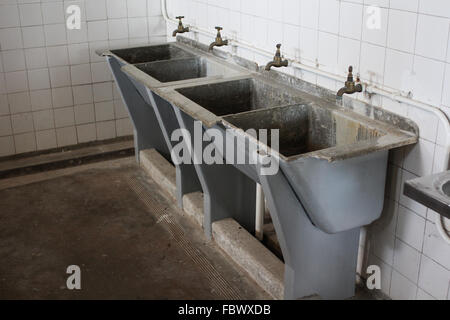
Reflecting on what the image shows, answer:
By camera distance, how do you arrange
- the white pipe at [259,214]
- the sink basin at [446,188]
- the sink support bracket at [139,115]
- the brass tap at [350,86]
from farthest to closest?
the sink support bracket at [139,115] → the white pipe at [259,214] → the brass tap at [350,86] → the sink basin at [446,188]

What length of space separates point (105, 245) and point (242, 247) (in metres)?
0.99

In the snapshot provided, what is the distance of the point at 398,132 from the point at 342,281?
92cm

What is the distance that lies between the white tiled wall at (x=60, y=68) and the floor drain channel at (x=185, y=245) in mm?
976

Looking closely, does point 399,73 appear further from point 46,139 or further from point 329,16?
point 46,139

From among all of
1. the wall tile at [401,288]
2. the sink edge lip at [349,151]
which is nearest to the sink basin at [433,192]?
the sink edge lip at [349,151]

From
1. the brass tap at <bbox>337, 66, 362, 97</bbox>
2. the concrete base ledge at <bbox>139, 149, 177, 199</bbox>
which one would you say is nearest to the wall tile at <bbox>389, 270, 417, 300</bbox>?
the brass tap at <bbox>337, 66, 362, 97</bbox>

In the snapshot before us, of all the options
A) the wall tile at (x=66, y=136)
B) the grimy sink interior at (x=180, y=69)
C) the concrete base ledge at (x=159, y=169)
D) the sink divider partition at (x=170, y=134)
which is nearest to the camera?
the sink divider partition at (x=170, y=134)

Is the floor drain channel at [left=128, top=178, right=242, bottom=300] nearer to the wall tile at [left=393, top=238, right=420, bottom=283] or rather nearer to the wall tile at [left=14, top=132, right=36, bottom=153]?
the wall tile at [left=393, top=238, right=420, bottom=283]

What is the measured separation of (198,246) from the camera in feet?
12.3

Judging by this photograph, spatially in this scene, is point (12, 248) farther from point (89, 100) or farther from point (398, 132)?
point (398, 132)

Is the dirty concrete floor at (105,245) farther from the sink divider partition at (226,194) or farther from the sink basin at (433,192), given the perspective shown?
the sink basin at (433,192)

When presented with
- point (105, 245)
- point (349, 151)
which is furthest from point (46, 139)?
point (349, 151)

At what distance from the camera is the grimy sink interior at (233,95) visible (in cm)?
354
